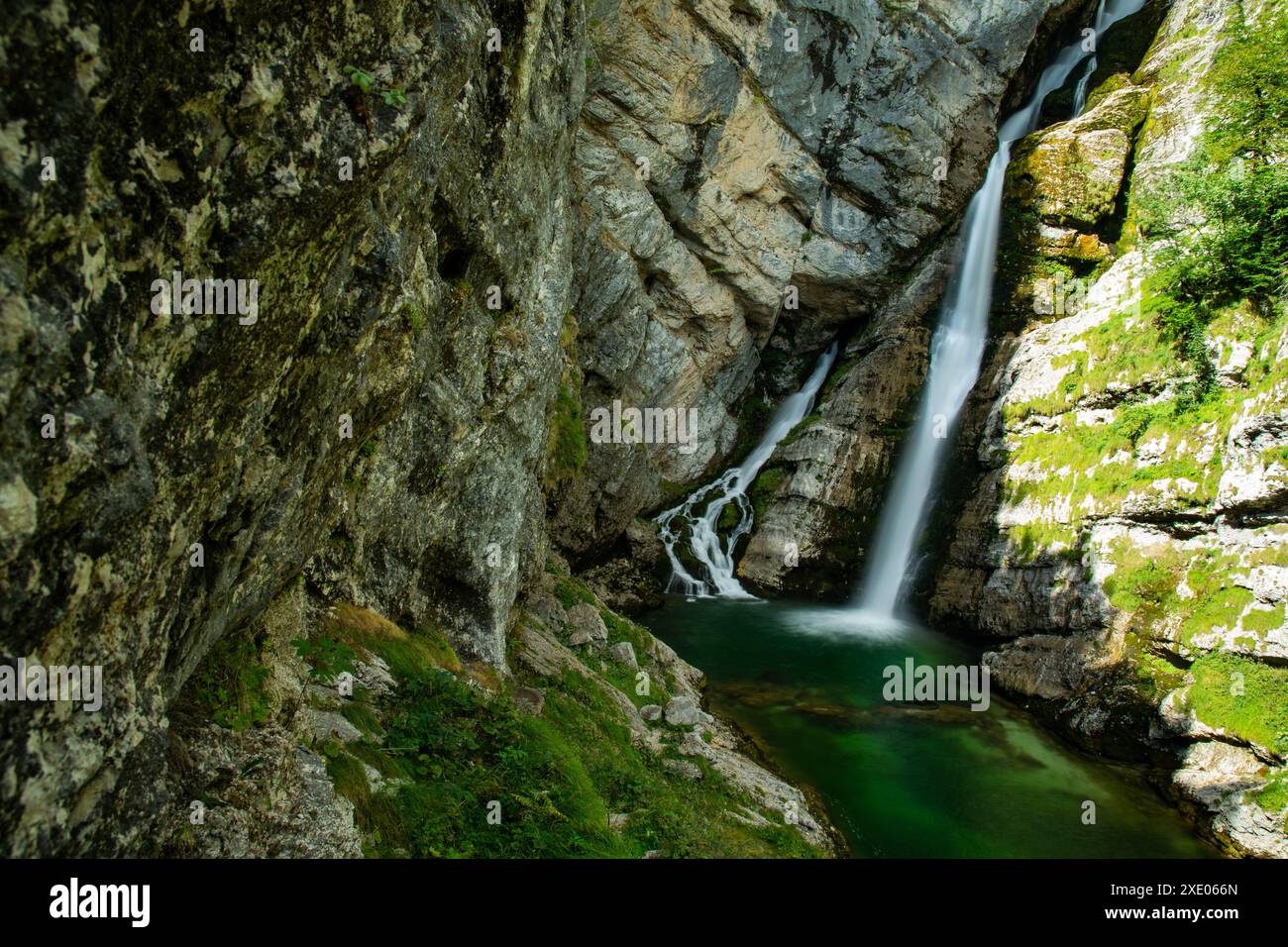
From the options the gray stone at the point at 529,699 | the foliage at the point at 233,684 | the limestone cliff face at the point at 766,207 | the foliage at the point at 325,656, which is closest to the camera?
the foliage at the point at 233,684

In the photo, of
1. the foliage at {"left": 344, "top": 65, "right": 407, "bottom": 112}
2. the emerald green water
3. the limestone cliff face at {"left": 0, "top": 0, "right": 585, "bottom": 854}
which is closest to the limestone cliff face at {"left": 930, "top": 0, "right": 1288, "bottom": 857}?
the emerald green water

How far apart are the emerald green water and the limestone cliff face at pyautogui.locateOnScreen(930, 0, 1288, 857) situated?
1.30 metres

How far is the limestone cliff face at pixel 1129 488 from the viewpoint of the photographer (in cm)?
1521

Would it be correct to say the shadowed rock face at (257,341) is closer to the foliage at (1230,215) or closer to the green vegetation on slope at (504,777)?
the green vegetation on slope at (504,777)

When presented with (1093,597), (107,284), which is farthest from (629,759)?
(1093,597)

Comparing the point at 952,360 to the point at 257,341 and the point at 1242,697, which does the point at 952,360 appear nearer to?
the point at 1242,697

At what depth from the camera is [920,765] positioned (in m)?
15.2

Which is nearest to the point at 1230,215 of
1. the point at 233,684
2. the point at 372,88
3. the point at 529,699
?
the point at 529,699

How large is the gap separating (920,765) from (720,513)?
52.2 feet

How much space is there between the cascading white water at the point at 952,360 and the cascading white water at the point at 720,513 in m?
5.20

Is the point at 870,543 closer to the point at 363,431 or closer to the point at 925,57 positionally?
the point at 925,57

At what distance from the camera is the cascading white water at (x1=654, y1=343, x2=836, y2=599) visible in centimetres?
2777

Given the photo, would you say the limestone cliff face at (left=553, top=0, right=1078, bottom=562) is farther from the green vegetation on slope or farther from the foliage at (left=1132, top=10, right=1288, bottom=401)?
the green vegetation on slope


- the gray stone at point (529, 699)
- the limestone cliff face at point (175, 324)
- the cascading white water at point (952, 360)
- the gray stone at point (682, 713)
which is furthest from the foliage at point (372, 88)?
the cascading white water at point (952, 360)
